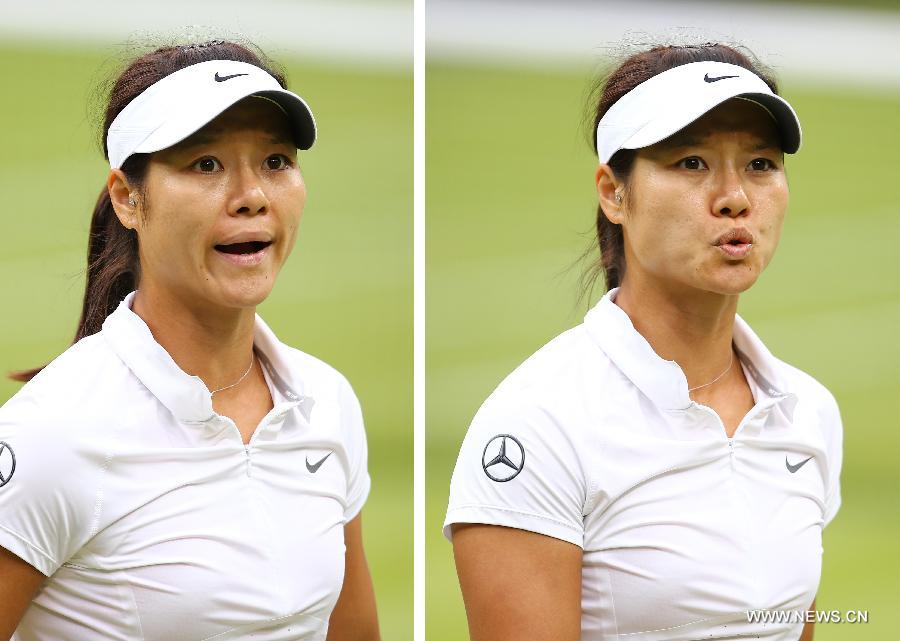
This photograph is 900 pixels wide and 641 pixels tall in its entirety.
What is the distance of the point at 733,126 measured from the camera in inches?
74.6

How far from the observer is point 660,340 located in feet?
6.40

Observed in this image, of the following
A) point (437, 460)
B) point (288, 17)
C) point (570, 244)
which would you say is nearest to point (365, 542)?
point (437, 460)

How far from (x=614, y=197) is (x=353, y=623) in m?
Result: 0.78

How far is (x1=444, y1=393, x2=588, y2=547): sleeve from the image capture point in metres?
1.78

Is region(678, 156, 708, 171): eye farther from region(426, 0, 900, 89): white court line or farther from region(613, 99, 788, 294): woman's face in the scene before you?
region(426, 0, 900, 89): white court line

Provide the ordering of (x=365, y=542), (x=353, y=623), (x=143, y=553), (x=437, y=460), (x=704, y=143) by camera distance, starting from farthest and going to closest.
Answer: (x=365, y=542) < (x=437, y=460) < (x=353, y=623) < (x=704, y=143) < (x=143, y=553)

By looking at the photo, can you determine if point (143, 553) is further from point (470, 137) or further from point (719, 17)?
point (719, 17)

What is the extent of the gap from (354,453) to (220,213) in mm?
470

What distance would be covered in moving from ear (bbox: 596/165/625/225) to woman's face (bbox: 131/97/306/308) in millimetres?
478

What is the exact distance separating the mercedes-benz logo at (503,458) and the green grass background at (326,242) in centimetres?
65

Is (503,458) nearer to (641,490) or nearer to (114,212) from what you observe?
(641,490)

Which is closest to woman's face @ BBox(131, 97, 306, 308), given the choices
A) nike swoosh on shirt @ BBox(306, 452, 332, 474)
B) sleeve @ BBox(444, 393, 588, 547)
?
nike swoosh on shirt @ BBox(306, 452, 332, 474)

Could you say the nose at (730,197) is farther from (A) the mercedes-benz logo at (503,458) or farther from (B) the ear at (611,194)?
(A) the mercedes-benz logo at (503,458)

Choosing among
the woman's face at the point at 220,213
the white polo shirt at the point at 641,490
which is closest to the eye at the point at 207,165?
the woman's face at the point at 220,213
